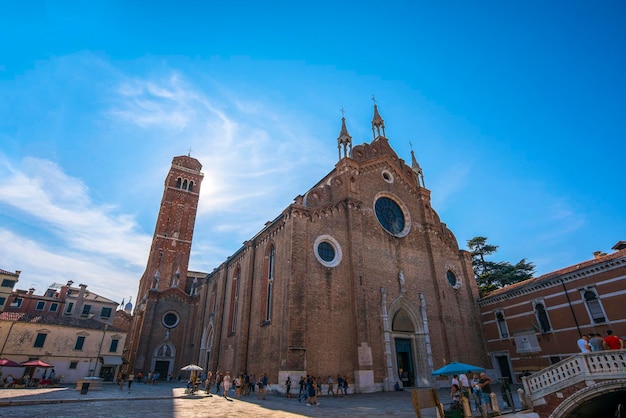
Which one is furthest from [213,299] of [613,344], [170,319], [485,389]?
[613,344]

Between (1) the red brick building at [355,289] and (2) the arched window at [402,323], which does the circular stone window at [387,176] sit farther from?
(2) the arched window at [402,323]

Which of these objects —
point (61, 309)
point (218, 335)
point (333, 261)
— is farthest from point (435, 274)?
point (61, 309)

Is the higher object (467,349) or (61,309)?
(61,309)

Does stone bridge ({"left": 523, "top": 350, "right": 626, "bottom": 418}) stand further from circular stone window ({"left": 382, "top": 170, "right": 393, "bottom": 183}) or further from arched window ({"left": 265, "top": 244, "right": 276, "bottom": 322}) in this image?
circular stone window ({"left": 382, "top": 170, "right": 393, "bottom": 183})

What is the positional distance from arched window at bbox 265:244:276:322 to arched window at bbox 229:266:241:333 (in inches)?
220

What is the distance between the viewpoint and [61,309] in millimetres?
40094

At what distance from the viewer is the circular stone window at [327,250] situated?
20.0 meters

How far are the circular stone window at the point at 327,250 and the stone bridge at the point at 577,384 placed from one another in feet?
36.1

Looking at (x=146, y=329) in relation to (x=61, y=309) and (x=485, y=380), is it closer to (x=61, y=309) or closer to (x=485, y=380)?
(x=61, y=309)

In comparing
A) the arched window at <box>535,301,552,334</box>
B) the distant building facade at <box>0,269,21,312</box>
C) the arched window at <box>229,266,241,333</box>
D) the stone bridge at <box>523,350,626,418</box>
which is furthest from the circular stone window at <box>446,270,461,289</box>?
the distant building facade at <box>0,269,21,312</box>

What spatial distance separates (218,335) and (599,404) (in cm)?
2409

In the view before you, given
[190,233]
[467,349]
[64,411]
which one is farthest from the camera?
[190,233]

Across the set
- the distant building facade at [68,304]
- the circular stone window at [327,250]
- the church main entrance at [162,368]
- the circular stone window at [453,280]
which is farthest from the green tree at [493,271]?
the distant building facade at [68,304]

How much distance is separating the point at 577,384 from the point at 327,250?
1297 cm
